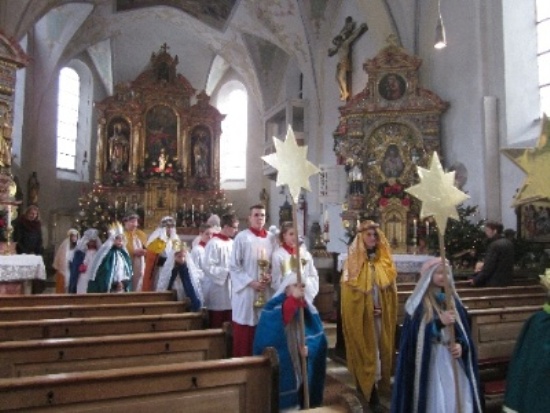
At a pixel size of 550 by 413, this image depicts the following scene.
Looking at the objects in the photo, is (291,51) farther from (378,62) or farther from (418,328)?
(418,328)

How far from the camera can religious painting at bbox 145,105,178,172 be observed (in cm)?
1756

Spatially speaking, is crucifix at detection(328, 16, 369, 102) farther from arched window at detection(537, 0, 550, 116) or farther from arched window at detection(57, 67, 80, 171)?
arched window at detection(57, 67, 80, 171)

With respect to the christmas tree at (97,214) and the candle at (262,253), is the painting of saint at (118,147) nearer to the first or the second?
the christmas tree at (97,214)

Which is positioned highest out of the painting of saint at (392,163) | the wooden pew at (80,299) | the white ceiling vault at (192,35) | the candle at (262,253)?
the white ceiling vault at (192,35)

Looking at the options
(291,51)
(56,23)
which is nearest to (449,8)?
(291,51)

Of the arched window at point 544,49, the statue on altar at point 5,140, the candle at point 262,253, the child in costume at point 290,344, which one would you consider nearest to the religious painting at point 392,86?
the arched window at point 544,49

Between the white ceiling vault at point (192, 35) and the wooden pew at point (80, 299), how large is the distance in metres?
9.22

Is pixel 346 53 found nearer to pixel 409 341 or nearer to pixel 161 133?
pixel 161 133

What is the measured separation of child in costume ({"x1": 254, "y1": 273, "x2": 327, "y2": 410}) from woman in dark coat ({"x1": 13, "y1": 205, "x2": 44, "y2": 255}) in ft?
22.1

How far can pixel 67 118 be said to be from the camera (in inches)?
709

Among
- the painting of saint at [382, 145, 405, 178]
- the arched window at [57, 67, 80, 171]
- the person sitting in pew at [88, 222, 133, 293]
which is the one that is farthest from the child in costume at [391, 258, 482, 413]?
the arched window at [57, 67, 80, 171]

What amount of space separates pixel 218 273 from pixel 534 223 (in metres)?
5.33

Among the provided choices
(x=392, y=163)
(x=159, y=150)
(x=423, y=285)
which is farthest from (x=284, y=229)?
(x=159, y=150)

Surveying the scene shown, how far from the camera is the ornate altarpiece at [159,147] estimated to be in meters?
16.8
